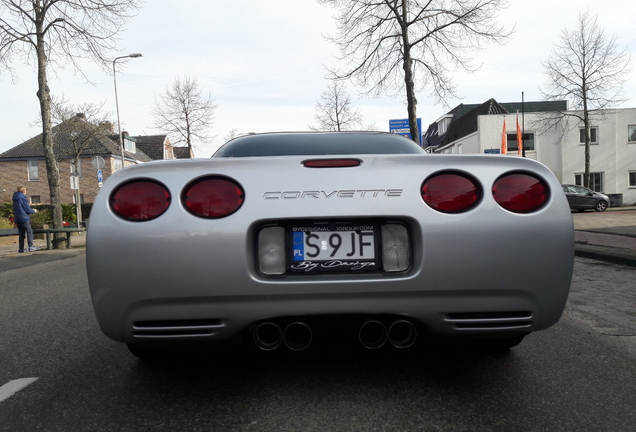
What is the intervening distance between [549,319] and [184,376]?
1723 mm

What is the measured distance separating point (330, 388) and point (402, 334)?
1.45ft

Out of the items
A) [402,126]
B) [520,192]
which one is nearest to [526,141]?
[402,126]

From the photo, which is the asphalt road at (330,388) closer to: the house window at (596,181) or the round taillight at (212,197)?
the round taillight at (212,197)

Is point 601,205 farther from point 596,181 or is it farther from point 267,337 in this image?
point 267,337

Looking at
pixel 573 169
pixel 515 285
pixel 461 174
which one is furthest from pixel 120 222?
pixel 573 169

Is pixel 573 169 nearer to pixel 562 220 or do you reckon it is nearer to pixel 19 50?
pixel 19 50

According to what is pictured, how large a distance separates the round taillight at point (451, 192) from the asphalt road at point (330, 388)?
2.73ft

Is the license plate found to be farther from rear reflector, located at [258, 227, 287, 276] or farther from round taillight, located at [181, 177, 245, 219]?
round taillight, located at [181, 177, 245, 219]

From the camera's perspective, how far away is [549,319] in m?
2.20

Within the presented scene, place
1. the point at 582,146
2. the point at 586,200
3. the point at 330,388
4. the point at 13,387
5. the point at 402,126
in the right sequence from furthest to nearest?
the point at 582,146, the point at 586,200, the point at 402,126, the point at 13,387, the point at 330,388

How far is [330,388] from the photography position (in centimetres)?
240

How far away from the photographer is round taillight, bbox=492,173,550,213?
86.0 inches

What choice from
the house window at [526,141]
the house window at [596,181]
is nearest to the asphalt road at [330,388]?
the house window at [526,141]

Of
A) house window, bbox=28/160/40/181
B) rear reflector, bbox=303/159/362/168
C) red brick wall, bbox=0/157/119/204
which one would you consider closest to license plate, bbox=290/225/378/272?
rear reflector, bbox=303/159/362/168
